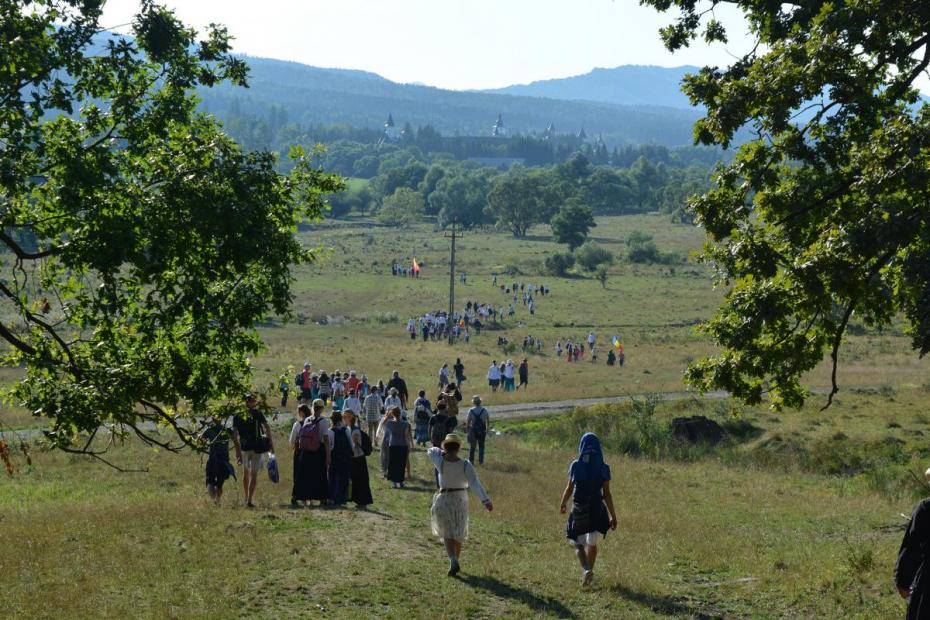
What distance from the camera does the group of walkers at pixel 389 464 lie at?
458 inches

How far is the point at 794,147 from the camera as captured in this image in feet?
36.8

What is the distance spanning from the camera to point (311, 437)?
592 inches

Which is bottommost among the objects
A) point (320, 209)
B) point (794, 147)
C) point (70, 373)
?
point (70, 373)

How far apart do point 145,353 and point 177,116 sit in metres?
2.87

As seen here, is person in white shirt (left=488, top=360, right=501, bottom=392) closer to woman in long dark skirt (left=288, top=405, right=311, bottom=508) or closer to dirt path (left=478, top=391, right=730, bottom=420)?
dirt path (left=478, top=391, right=730, bottom=420)

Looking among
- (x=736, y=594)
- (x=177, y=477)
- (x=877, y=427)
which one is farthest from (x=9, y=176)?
(x=877, y=427)

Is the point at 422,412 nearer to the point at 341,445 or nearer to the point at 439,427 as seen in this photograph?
the point at 439,427

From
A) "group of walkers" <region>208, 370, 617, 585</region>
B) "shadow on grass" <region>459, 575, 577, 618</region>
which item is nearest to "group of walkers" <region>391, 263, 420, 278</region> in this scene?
"group of walkers" <region>208, 370, 617, 585</region>

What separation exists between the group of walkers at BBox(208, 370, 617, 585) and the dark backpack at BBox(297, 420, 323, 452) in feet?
0.04

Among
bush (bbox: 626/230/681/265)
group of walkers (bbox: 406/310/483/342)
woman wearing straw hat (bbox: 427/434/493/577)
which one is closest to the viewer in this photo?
woman wearing straw hat (bbox: 427/434/493/577)

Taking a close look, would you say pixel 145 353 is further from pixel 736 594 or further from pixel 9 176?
pixel 736 594

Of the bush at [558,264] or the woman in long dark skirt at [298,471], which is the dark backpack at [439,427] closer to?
the woman in long dark skirt at [298,471]

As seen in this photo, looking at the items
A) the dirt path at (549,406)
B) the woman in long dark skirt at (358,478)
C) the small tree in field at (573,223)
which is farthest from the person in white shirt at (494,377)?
the small tree in field at (573,223)

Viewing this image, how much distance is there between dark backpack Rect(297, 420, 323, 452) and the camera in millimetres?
15016
